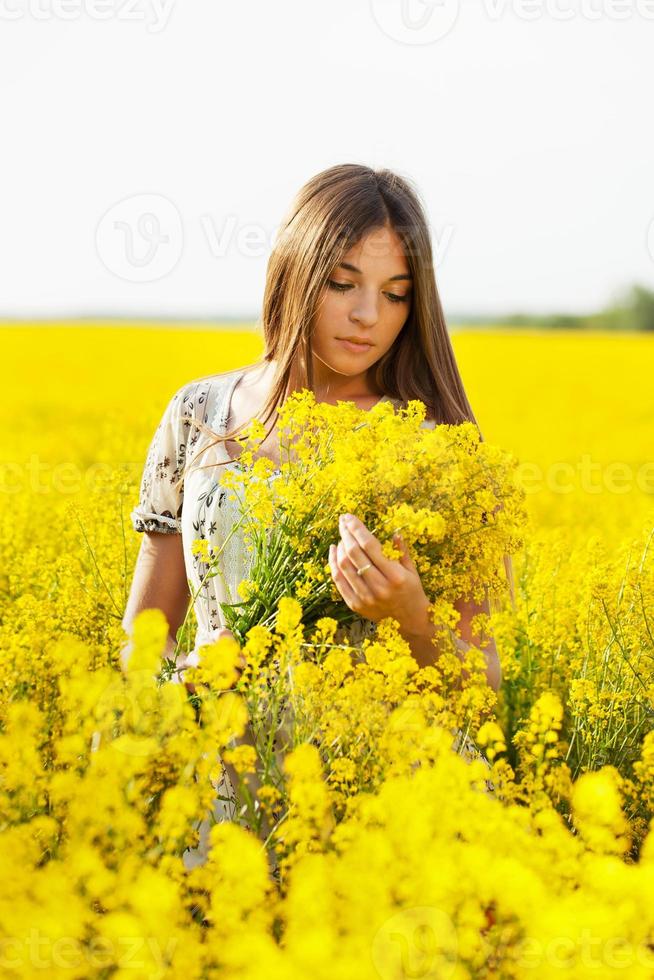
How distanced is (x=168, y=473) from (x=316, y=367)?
1.32 feet

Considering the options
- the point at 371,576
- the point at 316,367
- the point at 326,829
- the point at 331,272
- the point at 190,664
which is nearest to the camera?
the point at 326,829

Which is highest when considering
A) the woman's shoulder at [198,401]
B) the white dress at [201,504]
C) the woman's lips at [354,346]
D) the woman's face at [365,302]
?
the woman's face at [365,302]

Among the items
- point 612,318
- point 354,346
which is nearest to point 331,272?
point 354,346

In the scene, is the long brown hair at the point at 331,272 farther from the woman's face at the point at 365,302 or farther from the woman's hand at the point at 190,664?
the woman's hand at the point at 190,664

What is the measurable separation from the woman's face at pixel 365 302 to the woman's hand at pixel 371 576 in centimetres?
56

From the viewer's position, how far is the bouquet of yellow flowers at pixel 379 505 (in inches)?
64.1

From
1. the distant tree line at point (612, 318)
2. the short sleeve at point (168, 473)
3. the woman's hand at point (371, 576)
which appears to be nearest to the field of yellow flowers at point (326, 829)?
the woman's hand at point (371, 576)

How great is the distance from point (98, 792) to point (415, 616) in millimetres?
607

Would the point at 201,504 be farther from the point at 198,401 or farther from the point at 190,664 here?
the point at 190,664

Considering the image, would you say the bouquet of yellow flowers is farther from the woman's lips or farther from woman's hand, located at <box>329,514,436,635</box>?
the woman's lips

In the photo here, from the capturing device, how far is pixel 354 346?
2.08m

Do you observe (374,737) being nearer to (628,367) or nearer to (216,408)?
(216,408)

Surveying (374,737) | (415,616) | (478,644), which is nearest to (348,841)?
(374,737)

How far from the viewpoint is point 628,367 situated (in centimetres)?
1375
